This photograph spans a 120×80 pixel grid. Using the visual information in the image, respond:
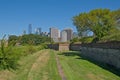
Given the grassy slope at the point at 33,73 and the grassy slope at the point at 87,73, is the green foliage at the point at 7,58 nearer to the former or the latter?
the grassy slope at the point at 33,73

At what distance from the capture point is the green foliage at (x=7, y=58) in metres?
18.4

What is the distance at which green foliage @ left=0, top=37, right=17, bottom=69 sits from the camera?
18.4 m

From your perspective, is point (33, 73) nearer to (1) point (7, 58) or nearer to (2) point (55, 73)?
(2) point (55, 73)

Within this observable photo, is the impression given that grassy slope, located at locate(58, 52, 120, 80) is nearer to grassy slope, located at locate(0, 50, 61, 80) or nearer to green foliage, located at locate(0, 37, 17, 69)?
grassy slope, located at locate(0, 50, 61, 80)

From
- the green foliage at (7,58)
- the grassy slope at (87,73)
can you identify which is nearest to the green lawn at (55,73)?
the grassy slope at (87,73)

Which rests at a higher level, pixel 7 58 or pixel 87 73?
pixel 7 58

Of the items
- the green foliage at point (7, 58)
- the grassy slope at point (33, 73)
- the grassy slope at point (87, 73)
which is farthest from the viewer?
the green foliage at point (7, 58)

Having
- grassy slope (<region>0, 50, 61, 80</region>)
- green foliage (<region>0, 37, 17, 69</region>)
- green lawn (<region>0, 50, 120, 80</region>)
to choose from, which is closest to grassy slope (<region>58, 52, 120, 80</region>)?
green lawn (<region>0, 50, 120, 80</region>)

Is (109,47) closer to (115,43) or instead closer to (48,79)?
(115,43)

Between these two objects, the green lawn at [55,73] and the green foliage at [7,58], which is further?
the green foliage at [7,58]


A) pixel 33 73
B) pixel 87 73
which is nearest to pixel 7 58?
pixel 33 73

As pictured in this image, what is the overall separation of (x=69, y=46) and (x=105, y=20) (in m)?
40.9

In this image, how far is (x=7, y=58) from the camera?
61.6ft

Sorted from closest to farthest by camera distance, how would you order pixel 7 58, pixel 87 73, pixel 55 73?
pixel 55 73 < pixel 87 73 < pixel 7 58
